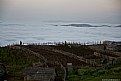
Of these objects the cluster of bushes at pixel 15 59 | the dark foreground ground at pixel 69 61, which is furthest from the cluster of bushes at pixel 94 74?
the cluster of bushes at pixel 15 59

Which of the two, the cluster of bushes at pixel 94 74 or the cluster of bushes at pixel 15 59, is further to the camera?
the cluster of bushes at pixel 15 59

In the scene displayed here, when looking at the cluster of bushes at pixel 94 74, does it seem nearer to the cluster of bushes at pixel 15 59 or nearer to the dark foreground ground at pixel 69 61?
the dark foreground ground at pixel 69 61

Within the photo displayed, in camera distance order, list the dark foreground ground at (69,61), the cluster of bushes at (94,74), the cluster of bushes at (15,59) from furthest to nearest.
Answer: the cluster of bushes at (15,59) → the dark foreground ground at (69,61) → the cluster of bushes at (94,74)

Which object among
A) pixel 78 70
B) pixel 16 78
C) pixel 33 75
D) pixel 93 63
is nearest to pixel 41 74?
pixel 33 75

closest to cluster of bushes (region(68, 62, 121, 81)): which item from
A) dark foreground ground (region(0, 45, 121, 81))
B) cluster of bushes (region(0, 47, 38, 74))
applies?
dark foreground ground (region(0, 45, 121, 81))

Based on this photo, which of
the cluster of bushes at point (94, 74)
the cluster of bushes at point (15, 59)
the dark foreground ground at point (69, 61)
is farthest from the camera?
the cluster of bushes at point (15, 59)

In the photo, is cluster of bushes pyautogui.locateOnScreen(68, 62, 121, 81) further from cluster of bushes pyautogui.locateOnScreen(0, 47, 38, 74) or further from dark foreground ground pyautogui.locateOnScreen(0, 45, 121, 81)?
cluster of bushes pyautogui.locateOnScreen(0, 47, 38, 74)

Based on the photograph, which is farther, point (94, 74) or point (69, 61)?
point (69, 61)

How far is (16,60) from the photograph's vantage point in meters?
14.7

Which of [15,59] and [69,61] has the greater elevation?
[15,59]

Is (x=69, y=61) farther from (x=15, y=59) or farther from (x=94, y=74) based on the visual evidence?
(x=94, y=74)

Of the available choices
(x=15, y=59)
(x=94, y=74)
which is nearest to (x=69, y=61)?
(x=15, y=59)

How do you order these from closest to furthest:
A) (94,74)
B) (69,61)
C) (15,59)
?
(94,74), (69,61), (15,59)

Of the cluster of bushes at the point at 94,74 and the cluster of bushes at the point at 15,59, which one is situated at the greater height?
the cluster of bushes at the point at 15,59
